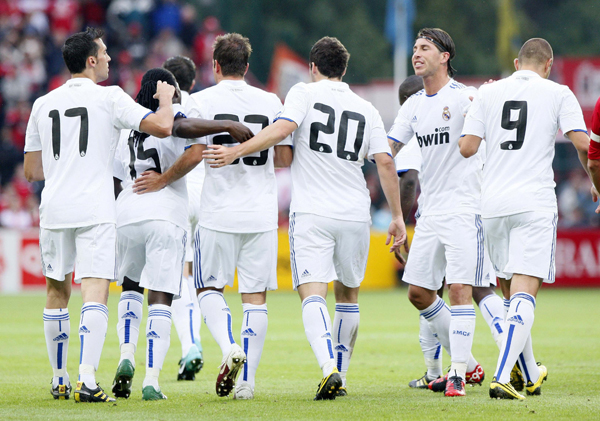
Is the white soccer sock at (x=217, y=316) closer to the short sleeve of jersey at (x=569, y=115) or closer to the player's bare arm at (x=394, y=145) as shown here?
the player's bare arm at (x=394, y=145)

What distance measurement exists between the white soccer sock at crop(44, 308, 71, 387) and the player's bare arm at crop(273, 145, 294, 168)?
2069mm

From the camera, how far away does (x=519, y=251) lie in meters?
6.44

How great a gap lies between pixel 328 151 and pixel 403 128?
2.75 ft

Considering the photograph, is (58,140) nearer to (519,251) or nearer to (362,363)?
(519,251)

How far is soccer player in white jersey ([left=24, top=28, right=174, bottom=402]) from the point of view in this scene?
6.48 meters

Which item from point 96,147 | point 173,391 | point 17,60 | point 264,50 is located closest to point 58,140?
point 96,147

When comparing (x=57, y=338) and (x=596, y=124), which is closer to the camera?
(x=596, y=124)

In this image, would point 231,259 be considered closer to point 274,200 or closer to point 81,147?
point 274,200

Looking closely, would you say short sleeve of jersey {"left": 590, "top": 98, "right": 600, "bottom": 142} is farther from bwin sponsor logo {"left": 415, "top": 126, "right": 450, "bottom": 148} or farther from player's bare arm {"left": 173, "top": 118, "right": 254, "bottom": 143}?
player's bare arm {"left": 173, "top": 118, "right": 254, "bottom": 143}

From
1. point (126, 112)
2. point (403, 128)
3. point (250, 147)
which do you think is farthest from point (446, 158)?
point (126, 112)

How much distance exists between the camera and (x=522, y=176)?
6.54 m

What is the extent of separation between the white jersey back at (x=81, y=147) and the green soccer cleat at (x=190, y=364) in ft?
6.69

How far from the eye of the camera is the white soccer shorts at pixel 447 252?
22.8 feet

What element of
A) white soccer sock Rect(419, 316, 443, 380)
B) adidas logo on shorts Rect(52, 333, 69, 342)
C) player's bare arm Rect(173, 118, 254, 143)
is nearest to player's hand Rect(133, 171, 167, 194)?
player's bare arm Rect(173, 118, 254, 143)
